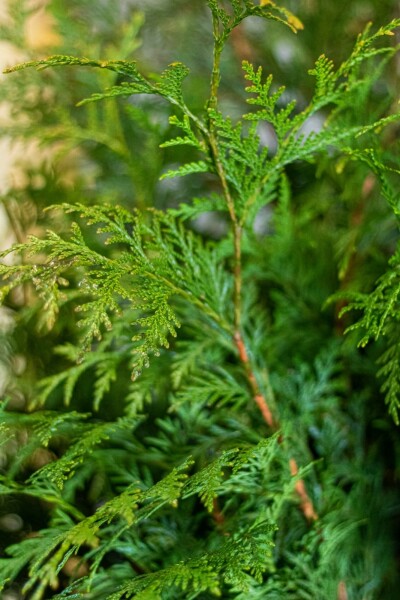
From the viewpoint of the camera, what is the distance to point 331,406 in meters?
0.50

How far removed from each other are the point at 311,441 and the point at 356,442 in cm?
6

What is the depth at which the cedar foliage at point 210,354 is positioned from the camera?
0.34 m

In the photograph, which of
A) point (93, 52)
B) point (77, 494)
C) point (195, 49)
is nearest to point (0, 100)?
point (93, 52)

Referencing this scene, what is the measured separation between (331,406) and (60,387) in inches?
9.1

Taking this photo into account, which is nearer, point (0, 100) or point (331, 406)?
point (331, 406)

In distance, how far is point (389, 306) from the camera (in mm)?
333

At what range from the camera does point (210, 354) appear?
482 millimetres

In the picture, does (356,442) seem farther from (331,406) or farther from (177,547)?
(177,547)

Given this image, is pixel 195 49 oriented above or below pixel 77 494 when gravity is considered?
above

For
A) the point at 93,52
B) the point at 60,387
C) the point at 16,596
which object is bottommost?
the point at 16,596

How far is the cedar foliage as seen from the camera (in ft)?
1.11

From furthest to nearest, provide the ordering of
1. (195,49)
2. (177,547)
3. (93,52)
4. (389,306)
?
(195,49) → (93,52) → (177,547) → (389,306)

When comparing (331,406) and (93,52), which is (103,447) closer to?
(331,406)

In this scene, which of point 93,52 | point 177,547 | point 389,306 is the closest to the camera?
point 389,306
